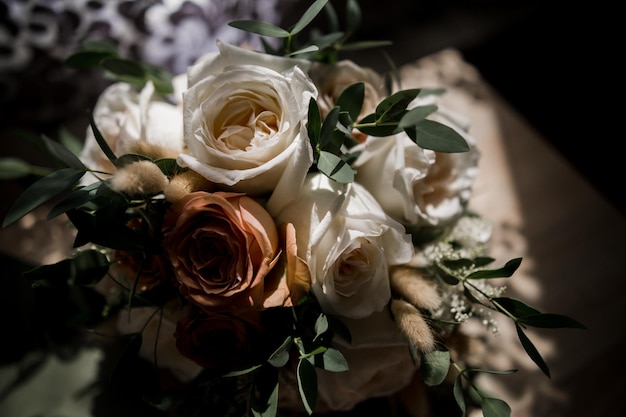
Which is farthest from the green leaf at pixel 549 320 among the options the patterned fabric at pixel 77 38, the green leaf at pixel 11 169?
the patterned fabric at pixel 77 38

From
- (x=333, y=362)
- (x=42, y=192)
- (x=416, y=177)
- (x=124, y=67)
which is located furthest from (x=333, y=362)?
(x=124, y=67)

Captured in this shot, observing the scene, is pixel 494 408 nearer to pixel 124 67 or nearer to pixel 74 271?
pixel 74 271

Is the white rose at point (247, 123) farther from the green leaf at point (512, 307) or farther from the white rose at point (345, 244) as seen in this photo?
the green leaf at point (512, 307)

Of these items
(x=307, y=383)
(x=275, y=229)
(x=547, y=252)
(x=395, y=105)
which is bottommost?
(x=547, y=252)

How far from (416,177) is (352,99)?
0.38 ft

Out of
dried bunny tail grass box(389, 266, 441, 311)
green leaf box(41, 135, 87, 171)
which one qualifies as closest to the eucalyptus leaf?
dried bunny tail grass box(389, 266, 441, 311)

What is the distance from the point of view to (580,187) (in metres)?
1.02

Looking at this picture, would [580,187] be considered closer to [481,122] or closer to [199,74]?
[481,122]

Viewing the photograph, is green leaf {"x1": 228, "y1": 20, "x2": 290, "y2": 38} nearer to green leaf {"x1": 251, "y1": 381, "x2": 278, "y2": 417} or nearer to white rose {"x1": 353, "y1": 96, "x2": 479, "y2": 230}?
white rose {"x1": 353, "y1": 96, "x2": 479, "y2": 230}

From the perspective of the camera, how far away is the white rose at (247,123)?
0.50 metres

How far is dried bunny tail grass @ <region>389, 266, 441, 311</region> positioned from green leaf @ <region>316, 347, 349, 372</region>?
10cm

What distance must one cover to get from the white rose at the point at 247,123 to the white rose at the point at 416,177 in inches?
5.2

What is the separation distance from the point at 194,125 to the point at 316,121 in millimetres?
122

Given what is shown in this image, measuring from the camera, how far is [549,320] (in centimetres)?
54
